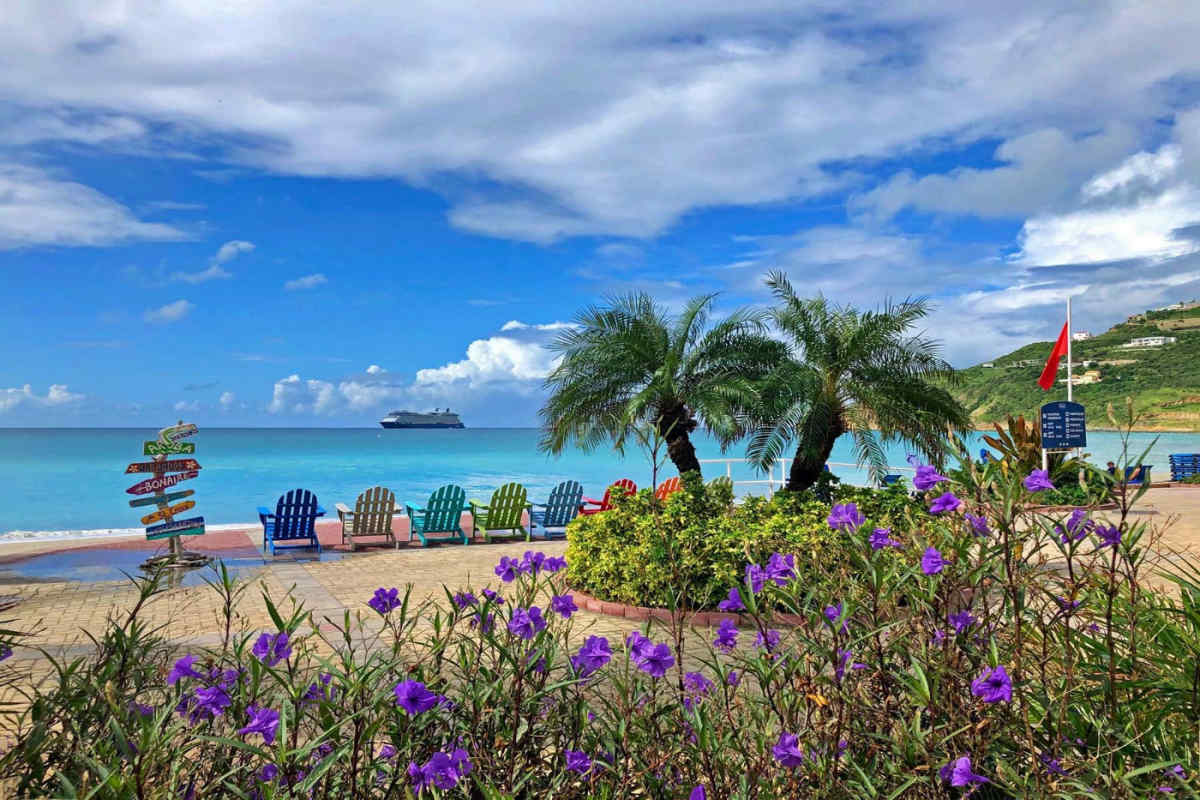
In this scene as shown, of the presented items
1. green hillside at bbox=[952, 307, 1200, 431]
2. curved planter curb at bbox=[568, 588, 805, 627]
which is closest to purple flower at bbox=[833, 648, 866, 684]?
curved planter curb at bbox=[568, 588, 805, 627]

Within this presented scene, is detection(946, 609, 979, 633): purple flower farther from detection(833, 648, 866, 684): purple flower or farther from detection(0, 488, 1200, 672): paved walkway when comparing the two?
detection(0, 488, 1200, 672): paved walkway

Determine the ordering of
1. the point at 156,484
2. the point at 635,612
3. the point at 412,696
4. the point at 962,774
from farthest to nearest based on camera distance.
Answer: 1. the point at 156,484
2. the point at 635,612
3. the point at 412,696
4. the point at 962,774

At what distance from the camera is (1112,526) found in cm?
199

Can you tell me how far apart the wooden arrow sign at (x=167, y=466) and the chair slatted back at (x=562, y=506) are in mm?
5781

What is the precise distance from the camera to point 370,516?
537 inches

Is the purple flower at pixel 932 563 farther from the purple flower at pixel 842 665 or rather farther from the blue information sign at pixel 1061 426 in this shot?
the blue information sign at pixel 1061 426

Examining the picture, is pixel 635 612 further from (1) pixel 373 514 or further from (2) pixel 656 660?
(1) pixel 373 514

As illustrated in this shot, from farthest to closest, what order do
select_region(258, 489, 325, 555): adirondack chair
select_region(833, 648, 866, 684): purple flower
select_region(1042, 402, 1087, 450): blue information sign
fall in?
select_region(1042, 402, 1087, 450): blue information sign, select_region(258, 489, 325, 555): adirondack chair, select_region(833, 648, 866, 684): purple flower

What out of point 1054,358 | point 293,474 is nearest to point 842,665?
point 1054,358

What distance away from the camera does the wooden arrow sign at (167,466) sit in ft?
38.8

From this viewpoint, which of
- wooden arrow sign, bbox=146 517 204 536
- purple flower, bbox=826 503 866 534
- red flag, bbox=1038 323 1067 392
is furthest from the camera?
red flag, bbox=1038 323 1067 392

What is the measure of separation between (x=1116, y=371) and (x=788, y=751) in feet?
130

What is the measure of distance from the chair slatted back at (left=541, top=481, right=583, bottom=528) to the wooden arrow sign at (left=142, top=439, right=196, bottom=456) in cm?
591

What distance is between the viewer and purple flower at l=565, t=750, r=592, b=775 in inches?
76.2
